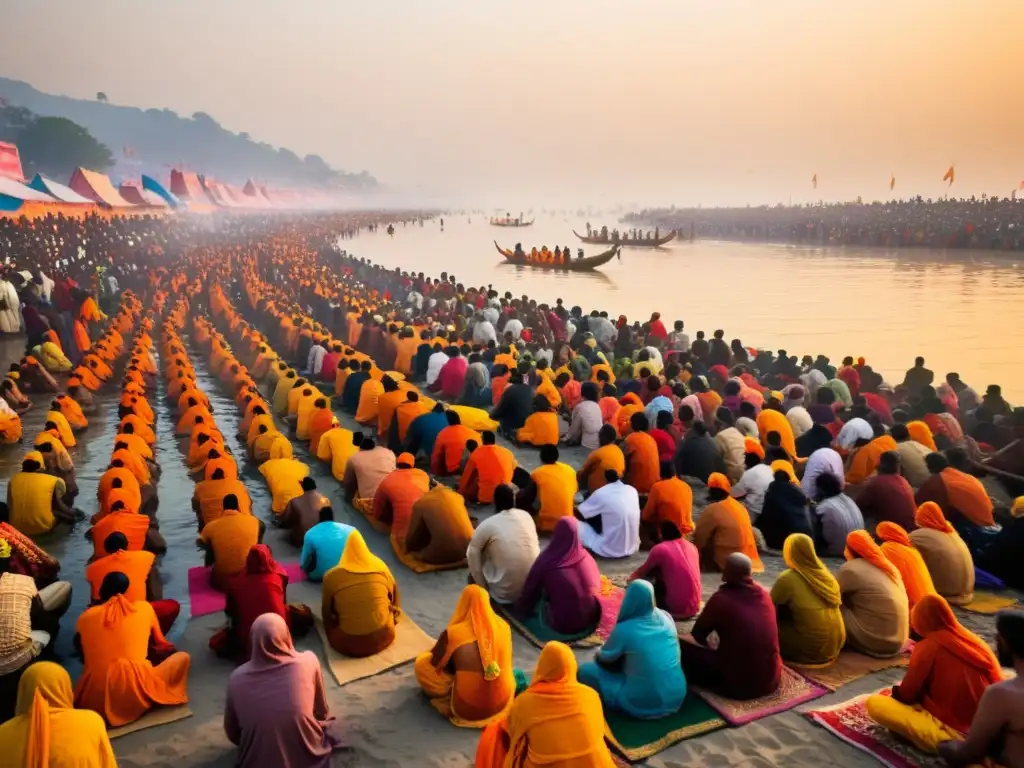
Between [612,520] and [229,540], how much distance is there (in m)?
2.90

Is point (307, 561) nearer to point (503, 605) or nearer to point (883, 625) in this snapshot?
point (503, 605)

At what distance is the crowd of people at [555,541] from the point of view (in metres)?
3.47

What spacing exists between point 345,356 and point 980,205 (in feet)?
226

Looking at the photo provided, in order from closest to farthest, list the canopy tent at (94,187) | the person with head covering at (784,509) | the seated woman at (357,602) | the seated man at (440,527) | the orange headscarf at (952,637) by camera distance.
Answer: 1. the orange headscarf at (952,637)
2. the seated woman at (357,602)
3. the seated man at (440,527)
4. the person with head covering at (784,509)
5. the canopy tent at (94,187)

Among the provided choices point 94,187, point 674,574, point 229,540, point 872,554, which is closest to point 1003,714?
point 872,554

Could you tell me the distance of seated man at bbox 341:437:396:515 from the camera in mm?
7008


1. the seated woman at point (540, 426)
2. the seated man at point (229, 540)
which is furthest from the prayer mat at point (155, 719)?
the seated woman at point (540, 426)

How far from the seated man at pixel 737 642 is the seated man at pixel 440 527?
2.16 metres

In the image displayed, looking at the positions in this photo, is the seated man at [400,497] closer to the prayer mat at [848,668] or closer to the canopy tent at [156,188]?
the prayer mat at [848,668]

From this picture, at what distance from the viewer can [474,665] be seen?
12.7 ft

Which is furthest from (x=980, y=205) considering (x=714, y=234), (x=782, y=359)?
(x=782, y=359)

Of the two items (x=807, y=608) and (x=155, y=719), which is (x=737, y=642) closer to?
(x=807, y=608)

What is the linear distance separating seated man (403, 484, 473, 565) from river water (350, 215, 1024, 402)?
1139cm

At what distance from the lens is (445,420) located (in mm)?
8328
